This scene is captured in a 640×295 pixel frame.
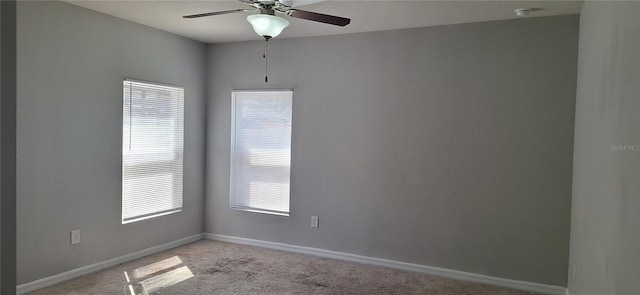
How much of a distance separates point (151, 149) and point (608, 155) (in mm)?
4066

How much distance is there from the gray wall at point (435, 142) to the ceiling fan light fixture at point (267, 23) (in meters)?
1.72

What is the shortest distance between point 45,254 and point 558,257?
14.4ft

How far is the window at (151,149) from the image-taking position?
434 cm

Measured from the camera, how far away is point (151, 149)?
181 inches

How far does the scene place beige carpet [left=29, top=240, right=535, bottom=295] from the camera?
3.69 metres

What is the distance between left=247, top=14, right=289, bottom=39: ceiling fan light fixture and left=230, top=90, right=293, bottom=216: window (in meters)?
1.91

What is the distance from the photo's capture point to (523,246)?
3902mm

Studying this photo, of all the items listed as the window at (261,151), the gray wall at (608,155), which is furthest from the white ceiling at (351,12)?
the window at (261,151)

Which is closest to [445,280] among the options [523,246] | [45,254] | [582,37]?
[523,246]

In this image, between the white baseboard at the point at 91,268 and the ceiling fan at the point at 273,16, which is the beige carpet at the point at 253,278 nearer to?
the white baseboard at the point at 91,268
